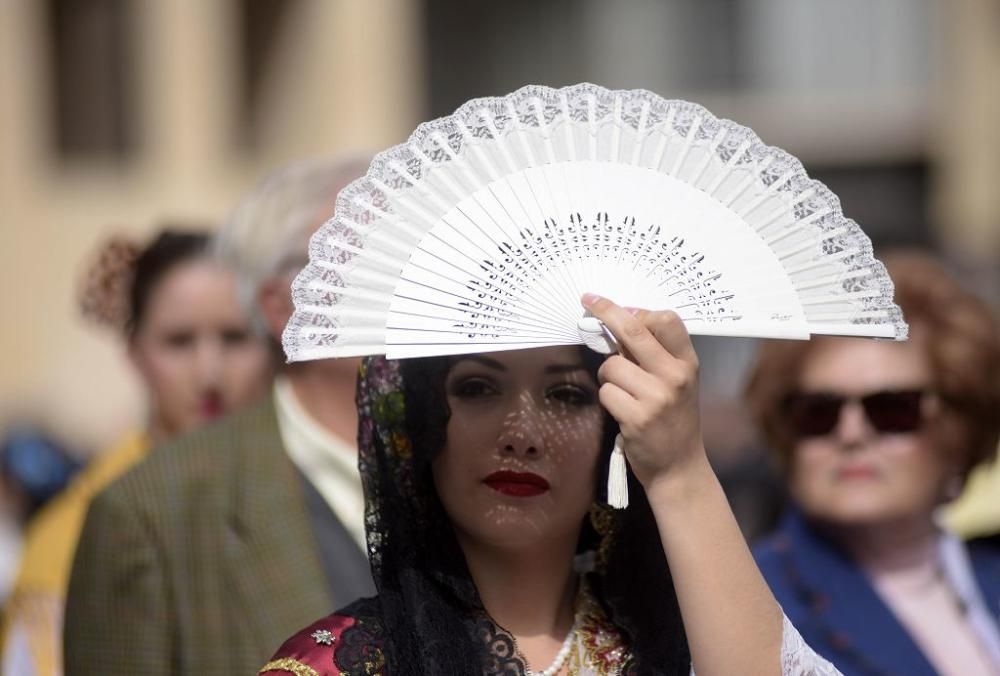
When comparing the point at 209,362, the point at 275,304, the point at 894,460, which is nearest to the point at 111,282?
the point at 209,362

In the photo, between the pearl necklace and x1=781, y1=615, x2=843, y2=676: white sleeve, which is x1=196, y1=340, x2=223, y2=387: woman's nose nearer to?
the pearl necklace

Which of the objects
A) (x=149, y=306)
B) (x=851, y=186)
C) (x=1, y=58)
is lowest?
(x=149, y=306)

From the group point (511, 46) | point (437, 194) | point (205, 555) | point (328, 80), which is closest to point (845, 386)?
point (205, 555)

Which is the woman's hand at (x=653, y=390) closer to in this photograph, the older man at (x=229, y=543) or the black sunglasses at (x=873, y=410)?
the older man at (x=229, y=543)

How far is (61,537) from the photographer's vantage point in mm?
3801

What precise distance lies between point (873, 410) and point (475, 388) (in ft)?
5.35

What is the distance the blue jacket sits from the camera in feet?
10.3

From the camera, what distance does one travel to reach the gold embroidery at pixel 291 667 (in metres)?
1.93

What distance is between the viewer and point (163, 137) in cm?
Result: 1462

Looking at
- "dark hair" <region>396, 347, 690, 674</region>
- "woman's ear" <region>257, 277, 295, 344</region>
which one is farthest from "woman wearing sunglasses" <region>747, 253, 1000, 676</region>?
"dark hair" <region>396, 347, 690, 674</region>

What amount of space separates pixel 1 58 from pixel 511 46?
209 inches

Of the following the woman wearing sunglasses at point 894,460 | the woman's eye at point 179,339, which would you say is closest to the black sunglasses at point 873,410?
the woman wearing sunglasses at point 894,460

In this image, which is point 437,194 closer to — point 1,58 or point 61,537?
point 61,537

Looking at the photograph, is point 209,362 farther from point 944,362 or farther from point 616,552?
point 616,552
